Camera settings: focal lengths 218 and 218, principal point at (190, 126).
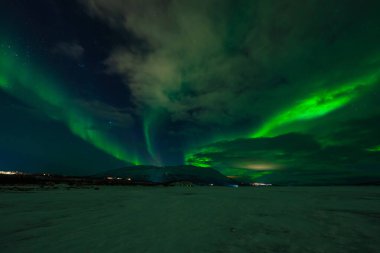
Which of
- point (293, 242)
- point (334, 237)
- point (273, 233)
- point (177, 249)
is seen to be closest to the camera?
point (177, 249)

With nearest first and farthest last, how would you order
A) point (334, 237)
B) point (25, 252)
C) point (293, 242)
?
point (25, 252)
point (293, 242)
point (334, 237)

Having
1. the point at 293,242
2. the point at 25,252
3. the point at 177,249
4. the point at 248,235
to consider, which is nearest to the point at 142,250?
the point at 177,249

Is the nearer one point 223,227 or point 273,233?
point 273,233

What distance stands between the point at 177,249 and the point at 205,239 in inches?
57.6

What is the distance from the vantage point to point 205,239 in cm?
705

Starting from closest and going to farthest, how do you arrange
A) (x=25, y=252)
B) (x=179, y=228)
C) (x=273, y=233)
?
(x=25, y=252) → (x=273, y=233) → (x=179, y=228)

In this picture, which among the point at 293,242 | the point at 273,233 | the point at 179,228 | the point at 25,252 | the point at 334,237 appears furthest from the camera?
the point at 179,228

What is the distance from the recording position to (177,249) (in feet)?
19.4

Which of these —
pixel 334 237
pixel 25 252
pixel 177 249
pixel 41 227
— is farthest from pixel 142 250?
pixel 334 237

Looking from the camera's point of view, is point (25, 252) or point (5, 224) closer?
point (25, 252)

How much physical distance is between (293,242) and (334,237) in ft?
6.16

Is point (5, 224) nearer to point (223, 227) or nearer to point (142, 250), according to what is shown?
point (142, 250)

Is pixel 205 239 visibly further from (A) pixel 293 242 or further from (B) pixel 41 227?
(B) pixel 41 227

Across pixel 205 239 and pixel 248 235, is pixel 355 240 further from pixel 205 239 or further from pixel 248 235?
pixel 205 239
